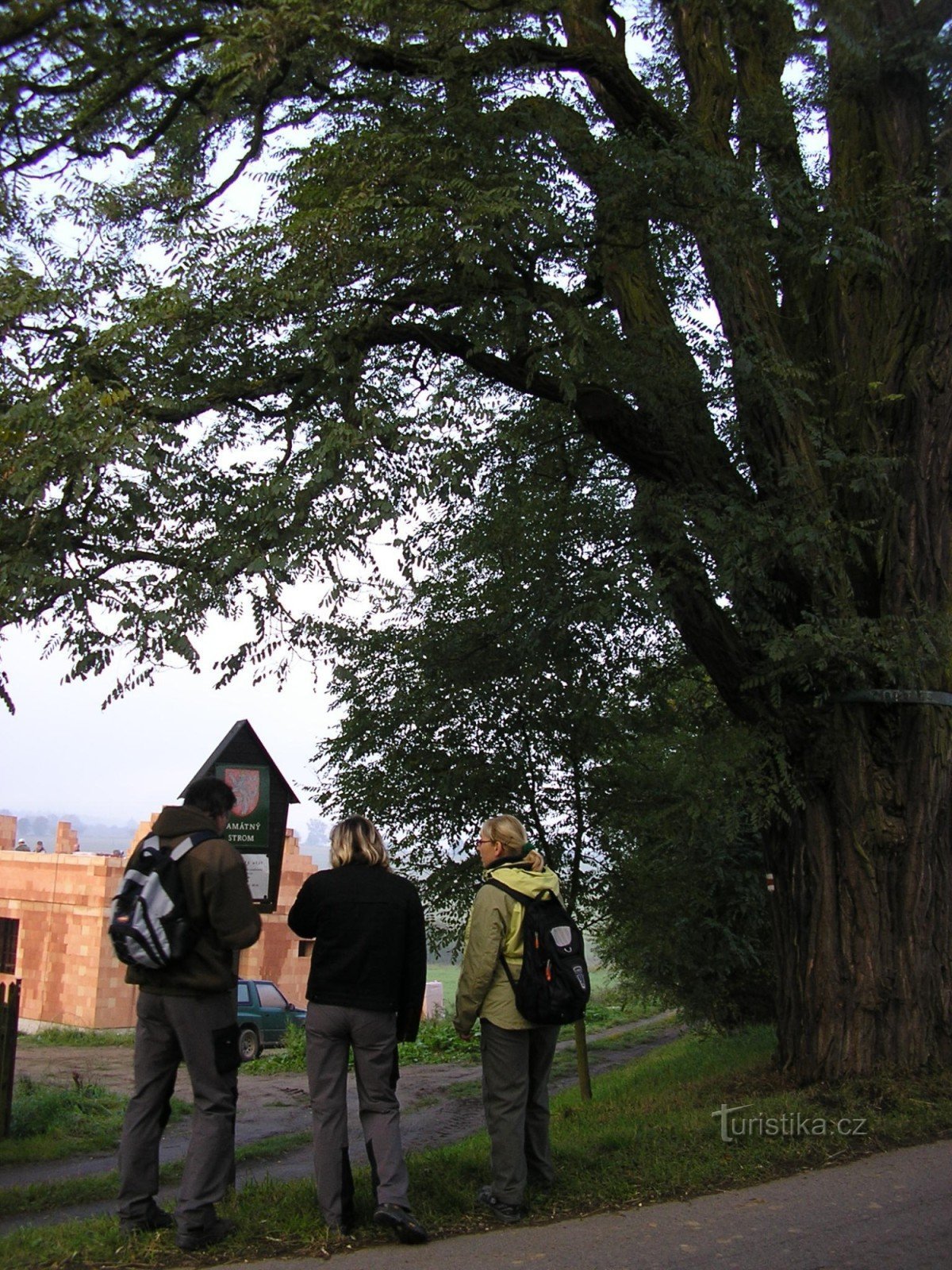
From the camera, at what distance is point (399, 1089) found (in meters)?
14.1

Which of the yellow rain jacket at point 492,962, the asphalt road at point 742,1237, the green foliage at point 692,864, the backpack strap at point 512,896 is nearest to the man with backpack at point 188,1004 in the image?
the asphalt road at point 742,1237

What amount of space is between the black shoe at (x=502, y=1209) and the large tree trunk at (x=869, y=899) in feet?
12.0

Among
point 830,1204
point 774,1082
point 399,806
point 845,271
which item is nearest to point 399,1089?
point 399,806

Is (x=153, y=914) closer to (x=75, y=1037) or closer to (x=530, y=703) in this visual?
(x=530, y=703)

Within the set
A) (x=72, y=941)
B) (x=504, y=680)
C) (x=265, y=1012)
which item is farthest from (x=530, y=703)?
(x=72, y=941)

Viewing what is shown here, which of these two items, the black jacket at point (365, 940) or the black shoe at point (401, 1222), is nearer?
the black shoe at point (401, 1222)

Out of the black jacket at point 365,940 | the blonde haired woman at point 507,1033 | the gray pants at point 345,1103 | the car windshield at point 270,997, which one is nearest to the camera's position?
the gray pants at point 345,1103

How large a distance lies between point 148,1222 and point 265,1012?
62.6 ft

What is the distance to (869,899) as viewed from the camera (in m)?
8.76

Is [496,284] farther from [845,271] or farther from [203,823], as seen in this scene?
[203,823]

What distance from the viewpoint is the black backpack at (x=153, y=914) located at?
16.9ft

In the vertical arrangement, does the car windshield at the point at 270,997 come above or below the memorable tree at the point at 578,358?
below

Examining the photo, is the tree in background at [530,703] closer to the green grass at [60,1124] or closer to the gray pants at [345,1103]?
the green grass at [60,1124]

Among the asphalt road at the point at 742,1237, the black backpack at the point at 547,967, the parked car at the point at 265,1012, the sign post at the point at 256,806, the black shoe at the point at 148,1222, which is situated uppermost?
the sign post at the point at 256,806
